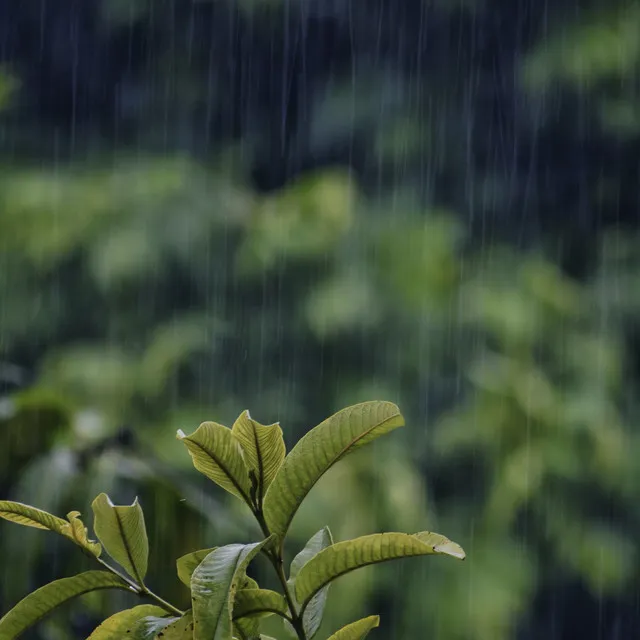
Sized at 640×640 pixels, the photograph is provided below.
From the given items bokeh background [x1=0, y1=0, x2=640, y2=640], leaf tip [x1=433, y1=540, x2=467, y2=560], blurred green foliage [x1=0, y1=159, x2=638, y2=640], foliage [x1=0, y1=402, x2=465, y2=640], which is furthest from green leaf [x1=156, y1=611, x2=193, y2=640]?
blurred green foliage [x1=0, y1=159, x2=638, y2=640]

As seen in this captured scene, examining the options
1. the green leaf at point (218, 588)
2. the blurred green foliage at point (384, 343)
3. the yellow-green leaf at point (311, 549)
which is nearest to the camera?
the green leaf at point (218, 588)

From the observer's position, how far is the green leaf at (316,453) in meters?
0.50

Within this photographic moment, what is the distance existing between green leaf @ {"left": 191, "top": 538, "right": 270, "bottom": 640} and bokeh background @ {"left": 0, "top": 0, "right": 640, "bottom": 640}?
1.79 meters

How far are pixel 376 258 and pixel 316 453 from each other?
2.47 m

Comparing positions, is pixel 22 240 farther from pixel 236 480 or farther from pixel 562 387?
pixel 236 480

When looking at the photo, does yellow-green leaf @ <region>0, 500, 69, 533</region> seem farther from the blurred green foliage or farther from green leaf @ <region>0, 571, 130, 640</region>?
the blurred green foliage

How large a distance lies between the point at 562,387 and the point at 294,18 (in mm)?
1845

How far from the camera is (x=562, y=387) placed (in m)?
3.05

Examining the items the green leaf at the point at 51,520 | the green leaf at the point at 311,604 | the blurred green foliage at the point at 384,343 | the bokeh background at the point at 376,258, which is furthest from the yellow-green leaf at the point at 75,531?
the blurred green foliage at the point at 384,343

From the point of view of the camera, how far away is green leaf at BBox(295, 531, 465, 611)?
1.63 ft

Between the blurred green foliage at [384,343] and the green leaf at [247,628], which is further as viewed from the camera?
the blurred green foliage at [384,343]

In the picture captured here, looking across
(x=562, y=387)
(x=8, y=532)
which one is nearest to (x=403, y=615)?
(x=562, y=387)

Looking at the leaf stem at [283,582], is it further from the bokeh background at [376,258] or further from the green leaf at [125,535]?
the bokeh background at [376,258]

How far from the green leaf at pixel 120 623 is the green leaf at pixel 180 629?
0.03 meters
